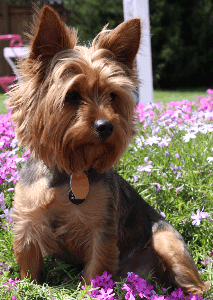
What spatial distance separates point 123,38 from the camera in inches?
91.2

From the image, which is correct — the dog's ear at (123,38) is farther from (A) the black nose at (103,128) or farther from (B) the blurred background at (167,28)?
(B) the blurred background at (167,28)

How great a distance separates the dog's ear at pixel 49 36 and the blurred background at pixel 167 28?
46.6 ft

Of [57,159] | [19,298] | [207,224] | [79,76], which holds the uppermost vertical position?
[79,76]

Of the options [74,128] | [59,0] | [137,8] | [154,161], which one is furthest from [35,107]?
[59,0]

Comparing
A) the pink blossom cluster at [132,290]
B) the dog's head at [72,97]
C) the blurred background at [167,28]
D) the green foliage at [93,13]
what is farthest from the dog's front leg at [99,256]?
the green foliage at [93,13]

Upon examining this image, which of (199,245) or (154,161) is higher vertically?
(154,161)

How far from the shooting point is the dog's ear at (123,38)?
7.48ft

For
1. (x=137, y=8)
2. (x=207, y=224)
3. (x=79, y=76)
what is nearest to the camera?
(x=79, y=76)

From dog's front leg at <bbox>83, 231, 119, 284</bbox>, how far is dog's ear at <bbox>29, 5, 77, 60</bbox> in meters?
1.23

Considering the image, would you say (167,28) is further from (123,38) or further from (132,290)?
(132,290)

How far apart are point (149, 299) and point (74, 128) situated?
3.66 ft

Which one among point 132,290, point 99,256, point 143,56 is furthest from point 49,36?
point 143,56

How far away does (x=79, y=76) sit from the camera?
204 centimetres

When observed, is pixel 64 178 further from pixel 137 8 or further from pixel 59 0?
pixel 59 0
